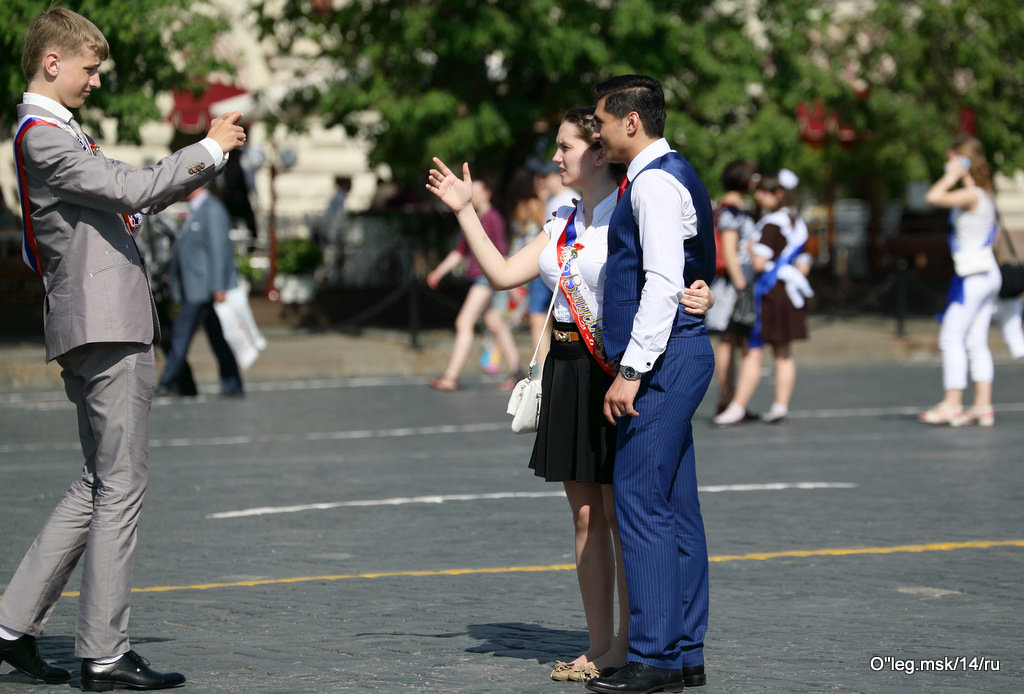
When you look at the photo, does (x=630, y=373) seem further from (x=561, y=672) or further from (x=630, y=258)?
(x=561, y=672)

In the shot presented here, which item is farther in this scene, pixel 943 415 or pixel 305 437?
pixel 943 415

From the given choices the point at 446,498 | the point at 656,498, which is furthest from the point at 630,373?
the point at 446,498

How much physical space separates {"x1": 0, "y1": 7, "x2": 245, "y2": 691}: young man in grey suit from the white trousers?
7346 mm

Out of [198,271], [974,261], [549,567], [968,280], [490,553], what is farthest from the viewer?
[198,271]

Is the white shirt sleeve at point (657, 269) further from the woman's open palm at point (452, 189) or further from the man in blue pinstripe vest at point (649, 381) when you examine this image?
the woman's open palm at point (452, 189)

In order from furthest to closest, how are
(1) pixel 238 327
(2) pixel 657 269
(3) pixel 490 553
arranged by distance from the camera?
1. (1) pixel 238 327
2. (3) pixel 490 553
3. (2) pixel 657 269

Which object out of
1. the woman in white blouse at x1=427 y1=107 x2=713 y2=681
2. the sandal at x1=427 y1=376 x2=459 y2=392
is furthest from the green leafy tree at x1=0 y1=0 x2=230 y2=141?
the woman in white blouse at x1=427 y1=107 x2=713 y2=681

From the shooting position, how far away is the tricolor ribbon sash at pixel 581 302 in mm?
4766

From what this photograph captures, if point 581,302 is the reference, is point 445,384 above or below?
below

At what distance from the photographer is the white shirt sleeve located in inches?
177

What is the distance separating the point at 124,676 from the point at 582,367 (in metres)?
1.60

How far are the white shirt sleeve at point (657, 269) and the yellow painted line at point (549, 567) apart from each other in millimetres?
2131

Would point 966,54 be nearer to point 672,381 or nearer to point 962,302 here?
point 962,302

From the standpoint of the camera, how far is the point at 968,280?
36.3ft
